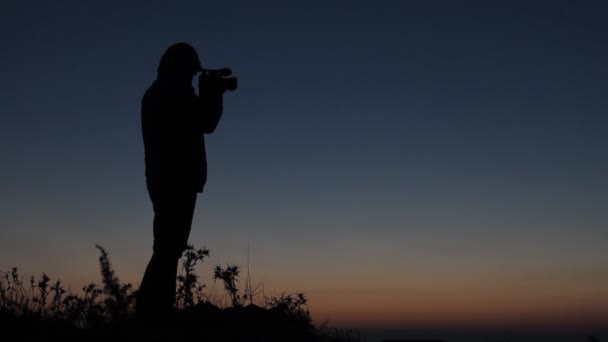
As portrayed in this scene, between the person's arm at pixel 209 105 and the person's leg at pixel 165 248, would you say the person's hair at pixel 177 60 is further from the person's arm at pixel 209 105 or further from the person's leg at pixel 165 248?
the person's leg at pixel 165 248

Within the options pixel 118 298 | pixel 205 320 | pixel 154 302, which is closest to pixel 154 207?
pixel 154 302

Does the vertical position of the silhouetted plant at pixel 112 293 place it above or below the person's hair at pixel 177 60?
below

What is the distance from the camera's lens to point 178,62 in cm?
618

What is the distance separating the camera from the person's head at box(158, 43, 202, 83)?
6.17m

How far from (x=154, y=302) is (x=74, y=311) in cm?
79

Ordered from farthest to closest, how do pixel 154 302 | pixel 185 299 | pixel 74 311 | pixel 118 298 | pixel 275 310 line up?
pixel 275 310, pixel 185 299, pixel 154 302, pixel 74 311, pixel 118 298

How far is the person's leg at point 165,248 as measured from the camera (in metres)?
5.71

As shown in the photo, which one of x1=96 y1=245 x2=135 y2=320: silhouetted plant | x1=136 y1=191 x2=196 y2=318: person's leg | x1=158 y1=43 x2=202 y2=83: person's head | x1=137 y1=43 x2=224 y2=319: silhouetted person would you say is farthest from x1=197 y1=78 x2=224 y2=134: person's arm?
x1=96 y1=245 x2=135 y2=320: silhouetted plant

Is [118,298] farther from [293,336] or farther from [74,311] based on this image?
[293,336]

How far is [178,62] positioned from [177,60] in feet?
0.08

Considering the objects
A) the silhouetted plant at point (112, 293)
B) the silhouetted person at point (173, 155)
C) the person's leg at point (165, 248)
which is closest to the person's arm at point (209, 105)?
the silhouetted person at point (173, 155)

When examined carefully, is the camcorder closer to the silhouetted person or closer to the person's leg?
the silhouetted person

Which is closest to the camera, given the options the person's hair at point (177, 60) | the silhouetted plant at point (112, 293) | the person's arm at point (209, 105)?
the silhouetted plant at point (112, 293)

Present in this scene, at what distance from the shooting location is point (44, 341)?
4598 millimetres
